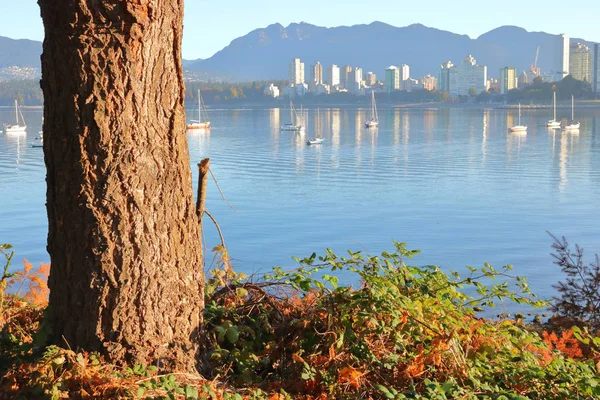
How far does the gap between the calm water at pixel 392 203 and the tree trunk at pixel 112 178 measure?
655 cm

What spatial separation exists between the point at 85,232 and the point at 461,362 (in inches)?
54.9

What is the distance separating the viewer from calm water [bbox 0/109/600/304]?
16062 mm

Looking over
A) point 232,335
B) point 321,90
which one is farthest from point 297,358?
point 321,90

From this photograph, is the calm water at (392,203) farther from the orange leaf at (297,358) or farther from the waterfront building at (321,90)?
the waterfront building at (321,90)

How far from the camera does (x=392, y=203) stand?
23234 millimetres

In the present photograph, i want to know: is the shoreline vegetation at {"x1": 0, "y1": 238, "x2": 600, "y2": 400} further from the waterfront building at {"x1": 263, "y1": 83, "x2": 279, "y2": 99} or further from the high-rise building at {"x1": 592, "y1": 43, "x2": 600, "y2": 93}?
the waterfront building at {"x1": 263, "y1": 83, "x2": 279, "y2": 99}

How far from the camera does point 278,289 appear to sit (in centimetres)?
337

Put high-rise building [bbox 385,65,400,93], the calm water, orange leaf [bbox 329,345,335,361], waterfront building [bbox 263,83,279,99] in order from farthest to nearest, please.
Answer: high-rise building [bbox 385,65,400,93], waterfront building [bbox 263,83,279,99], the calm water, orange leaf [bbox 329,345,335,361]

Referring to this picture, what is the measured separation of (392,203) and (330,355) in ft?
67.5

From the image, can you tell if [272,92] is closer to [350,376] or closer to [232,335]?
[232,335]

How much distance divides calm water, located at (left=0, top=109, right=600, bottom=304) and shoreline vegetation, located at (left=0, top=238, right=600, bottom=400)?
6055mm

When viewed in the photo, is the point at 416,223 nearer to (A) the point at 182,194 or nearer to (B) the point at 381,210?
(B) the point at 381,210

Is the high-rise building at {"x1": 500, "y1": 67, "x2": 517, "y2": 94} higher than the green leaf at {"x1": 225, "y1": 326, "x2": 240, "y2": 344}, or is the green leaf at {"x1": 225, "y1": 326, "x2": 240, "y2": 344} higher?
the high-rise building at {"x1": 500, "y1": 67, "x2": 517, "y2": 94}

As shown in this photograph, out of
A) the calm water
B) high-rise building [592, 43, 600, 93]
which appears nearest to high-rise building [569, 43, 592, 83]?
high-rise building [592, 43, 600, 93]
